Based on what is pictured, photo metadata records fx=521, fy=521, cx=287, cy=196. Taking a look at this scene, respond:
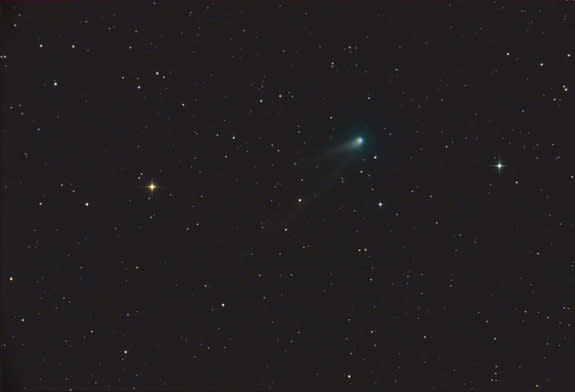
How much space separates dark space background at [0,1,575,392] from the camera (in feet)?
2.58

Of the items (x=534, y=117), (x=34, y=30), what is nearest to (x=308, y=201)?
(x=534, y=117)

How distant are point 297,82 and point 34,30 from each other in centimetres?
41

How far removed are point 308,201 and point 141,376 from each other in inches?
14.9

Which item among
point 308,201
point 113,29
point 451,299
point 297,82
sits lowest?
point 451,299

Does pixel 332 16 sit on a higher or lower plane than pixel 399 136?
higher

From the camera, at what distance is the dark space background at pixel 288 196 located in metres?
0.79

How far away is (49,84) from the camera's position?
2.64 ft

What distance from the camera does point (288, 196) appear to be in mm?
798

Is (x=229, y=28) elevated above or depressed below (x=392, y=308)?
above

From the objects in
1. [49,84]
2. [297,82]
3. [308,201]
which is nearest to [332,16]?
[297,82]

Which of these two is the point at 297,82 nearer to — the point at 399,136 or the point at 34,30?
the point at 399,136

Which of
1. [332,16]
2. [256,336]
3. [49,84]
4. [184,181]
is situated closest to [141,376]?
[256,336]

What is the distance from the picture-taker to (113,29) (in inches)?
31.4

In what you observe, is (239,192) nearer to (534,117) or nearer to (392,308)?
(392,308)
